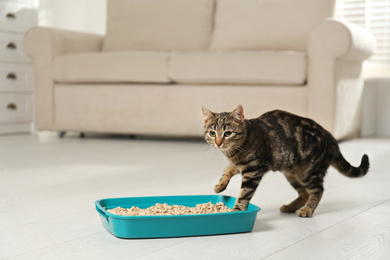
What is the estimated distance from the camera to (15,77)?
14.0 feet

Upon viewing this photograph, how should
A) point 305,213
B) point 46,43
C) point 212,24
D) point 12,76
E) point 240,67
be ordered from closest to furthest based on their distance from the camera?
point 305,213 < point 240,67 < point 46,43 < point 212,24 < point 12,76

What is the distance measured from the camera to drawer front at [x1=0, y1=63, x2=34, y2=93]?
→ 13.7 feet

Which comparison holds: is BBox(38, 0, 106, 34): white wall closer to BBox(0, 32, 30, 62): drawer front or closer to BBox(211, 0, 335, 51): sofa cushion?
BBox(0, 32, 30, 62): drawer front

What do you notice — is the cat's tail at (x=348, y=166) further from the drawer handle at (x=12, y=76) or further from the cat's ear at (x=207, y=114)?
the drawer handle at (x=12, y=76)

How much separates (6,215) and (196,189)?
0.67m

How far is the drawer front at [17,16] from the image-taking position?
415 centimetres

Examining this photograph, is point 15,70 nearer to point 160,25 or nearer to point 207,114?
point 160,25

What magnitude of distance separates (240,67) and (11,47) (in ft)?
6.33

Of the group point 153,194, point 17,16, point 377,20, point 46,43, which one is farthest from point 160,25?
point 153,194

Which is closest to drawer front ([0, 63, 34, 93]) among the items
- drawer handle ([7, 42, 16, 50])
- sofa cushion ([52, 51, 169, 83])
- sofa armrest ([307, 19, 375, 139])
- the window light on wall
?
drawer handle ([7, 42, 16, 50])

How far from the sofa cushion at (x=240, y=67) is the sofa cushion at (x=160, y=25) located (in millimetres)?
681

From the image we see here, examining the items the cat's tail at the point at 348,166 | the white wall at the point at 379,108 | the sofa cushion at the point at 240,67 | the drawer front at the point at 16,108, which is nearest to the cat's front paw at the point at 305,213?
the cat's tail at the point at 348,166

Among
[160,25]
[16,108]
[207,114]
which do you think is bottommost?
[16,108]

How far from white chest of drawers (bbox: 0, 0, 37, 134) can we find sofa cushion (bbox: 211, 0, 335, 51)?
149cm
